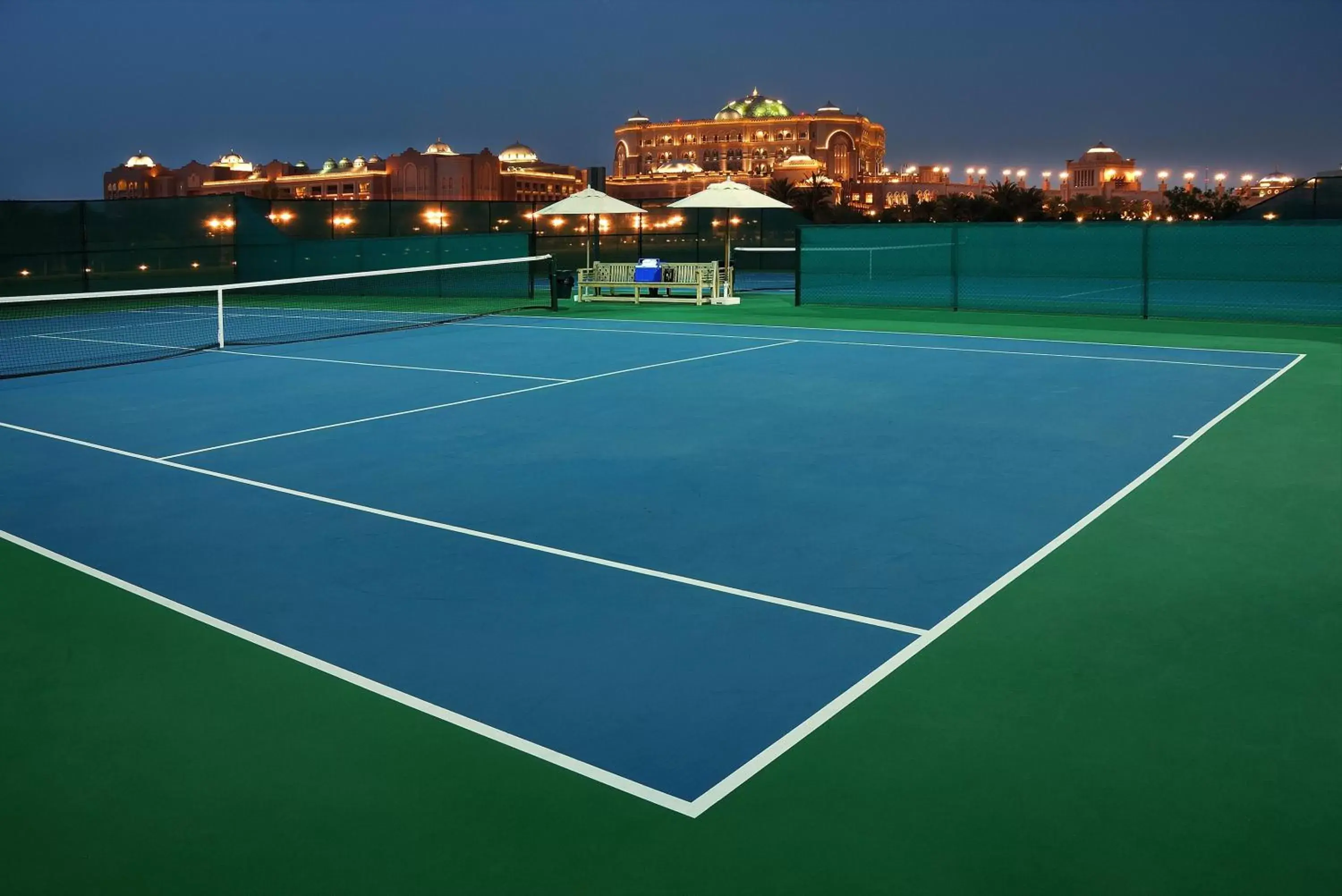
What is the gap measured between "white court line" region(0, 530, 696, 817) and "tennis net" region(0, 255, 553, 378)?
1076 centimetres

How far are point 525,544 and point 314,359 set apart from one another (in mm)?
11404

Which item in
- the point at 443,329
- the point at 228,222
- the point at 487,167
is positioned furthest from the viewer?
the point at 487,167

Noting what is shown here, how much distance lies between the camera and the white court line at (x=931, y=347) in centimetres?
1656

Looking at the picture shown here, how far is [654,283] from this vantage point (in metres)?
28.0

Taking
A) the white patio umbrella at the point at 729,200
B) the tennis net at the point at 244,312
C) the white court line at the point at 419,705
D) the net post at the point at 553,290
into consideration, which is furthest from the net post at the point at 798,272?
the white court line at the point at 419,705

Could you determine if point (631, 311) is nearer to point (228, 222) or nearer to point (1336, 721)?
point (228, 222)

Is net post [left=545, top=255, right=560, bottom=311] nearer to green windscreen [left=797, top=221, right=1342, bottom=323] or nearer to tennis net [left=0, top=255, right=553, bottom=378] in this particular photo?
tennis net [left=0, top=255, right=553, bottom=378]

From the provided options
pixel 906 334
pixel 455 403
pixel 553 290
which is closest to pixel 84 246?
pixel 553 290

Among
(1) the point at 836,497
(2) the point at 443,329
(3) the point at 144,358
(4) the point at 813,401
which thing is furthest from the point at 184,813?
(2) the point at 443,329

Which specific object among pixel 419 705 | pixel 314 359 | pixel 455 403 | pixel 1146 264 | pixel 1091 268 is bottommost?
pixel 419 705

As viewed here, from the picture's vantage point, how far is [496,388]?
47.9ft

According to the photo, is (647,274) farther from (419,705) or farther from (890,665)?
(419,705)

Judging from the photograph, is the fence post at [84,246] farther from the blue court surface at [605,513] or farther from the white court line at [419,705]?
the white court line at [419,705]

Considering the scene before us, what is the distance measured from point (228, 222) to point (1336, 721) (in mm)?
35838
